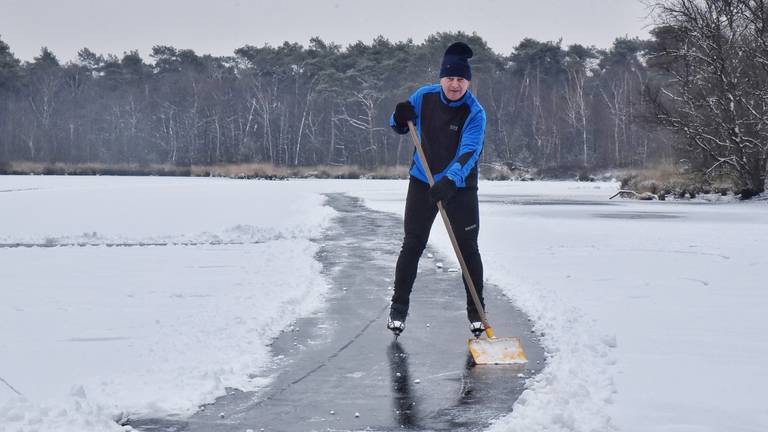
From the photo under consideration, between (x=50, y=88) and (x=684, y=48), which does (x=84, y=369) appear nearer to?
(x=684, y=48)

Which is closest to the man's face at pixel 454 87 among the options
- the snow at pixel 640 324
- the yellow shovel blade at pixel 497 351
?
the yellow shovel blade at pixel 497 351

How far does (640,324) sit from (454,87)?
214 centimetres

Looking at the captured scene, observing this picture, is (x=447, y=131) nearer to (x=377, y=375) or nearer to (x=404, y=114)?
(x=404, y=114)

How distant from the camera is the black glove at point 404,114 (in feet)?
17.6

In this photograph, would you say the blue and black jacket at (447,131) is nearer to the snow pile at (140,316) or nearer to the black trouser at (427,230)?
the black trouser at (427,230)

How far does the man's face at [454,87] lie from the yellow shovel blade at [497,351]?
61.5 inches

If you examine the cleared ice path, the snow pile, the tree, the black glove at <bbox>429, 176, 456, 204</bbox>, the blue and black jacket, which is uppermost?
the tree

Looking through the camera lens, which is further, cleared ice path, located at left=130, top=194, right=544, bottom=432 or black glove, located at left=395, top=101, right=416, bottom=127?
black glove, located at left=395, top=101, right=416, bottom=127

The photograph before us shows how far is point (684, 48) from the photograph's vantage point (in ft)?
84.6

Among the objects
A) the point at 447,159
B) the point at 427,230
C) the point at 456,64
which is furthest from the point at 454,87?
the point at 427,230

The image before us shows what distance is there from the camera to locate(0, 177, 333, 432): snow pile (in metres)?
3.99

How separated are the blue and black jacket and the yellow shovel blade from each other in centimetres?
101

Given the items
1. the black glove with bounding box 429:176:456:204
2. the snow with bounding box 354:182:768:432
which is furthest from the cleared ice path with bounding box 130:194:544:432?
the black glove with bounding box 429:176:456:204

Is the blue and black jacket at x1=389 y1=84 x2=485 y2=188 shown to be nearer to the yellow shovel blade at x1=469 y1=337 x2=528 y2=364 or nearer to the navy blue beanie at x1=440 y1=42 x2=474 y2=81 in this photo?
the navy blue beanie at x1=440 y1=42 x2=474 y2=81
